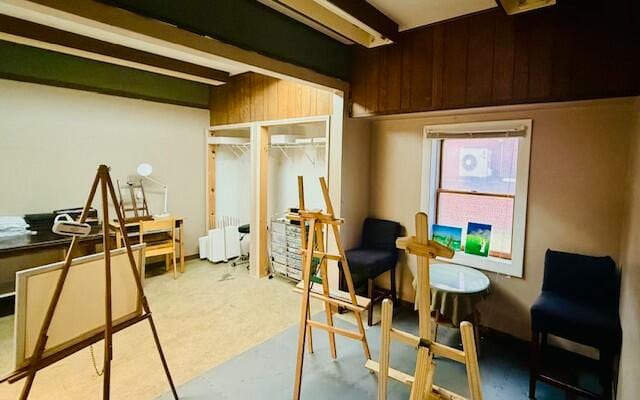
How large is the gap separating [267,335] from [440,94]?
2.66 m

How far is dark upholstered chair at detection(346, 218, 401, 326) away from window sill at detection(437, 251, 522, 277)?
604 millimetres

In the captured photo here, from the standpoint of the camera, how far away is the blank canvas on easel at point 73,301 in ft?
5.29

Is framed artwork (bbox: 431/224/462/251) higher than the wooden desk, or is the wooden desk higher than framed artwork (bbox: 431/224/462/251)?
framed artwork (bbox: 431/224/462/251)

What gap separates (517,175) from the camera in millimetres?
2992

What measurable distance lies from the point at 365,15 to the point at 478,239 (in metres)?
2.28

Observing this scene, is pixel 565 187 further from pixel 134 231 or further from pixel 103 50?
pixel 134 231

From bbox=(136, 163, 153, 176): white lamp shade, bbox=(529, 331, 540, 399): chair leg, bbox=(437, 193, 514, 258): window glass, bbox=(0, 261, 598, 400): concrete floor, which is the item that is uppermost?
bbox=(136, 163, 153, 176): white lamp shade

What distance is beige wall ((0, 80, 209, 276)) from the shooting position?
3.70m

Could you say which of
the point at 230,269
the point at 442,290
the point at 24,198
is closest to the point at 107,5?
the point at 442,290

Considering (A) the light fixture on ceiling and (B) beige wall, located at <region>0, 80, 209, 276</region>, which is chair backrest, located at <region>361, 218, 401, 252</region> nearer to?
(A) the light fixture on ceiling

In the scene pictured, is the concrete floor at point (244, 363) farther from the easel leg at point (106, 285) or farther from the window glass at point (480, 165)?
the window glass at point (480, 165)

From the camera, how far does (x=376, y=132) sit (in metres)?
3.92

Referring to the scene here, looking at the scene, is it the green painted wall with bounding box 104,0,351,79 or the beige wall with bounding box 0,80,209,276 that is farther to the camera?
the beige wall with bounding box 0,80,209,276

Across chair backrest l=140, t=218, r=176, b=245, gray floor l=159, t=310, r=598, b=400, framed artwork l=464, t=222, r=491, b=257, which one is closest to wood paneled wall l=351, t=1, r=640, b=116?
framed artwork l=464, t=222, r=491, b=257
